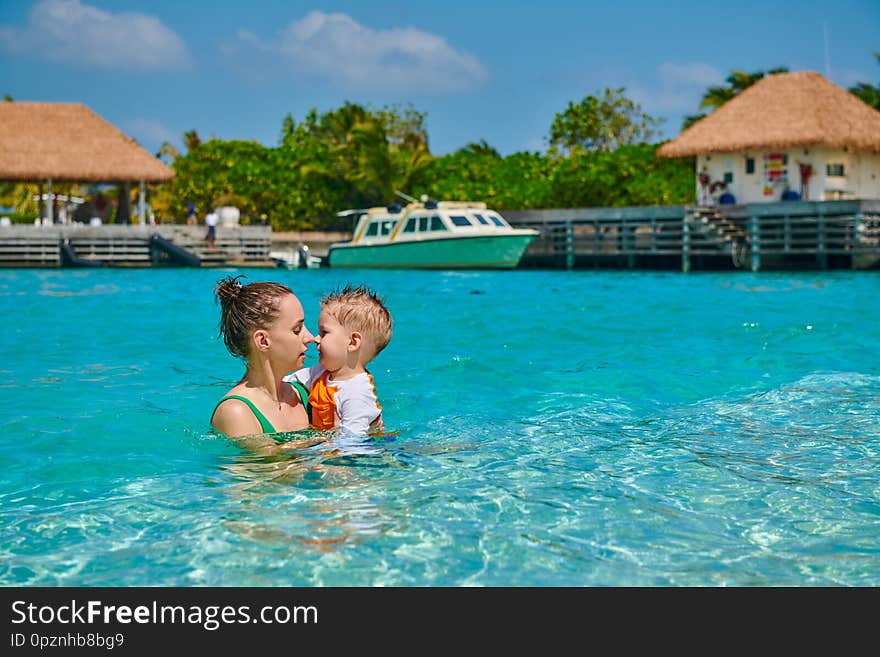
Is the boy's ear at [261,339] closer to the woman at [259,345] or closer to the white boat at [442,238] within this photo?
the woman at [259,345]

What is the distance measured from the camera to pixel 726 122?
108ft

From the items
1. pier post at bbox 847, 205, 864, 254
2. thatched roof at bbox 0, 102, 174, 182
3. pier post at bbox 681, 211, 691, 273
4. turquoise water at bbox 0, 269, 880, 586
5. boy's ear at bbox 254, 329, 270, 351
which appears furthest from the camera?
thatched roof at bbox 0, 102, 174, 182

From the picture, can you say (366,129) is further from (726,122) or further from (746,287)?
(746,287)

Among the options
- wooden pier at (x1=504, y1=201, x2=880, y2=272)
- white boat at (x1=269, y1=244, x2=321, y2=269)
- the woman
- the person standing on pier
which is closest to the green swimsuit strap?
the woman

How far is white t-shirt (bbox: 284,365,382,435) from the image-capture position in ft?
14.0

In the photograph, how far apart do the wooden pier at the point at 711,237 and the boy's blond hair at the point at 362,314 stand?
23.0m

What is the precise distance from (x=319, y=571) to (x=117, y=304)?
13885 millimetres

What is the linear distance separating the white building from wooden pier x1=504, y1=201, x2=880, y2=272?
423cm

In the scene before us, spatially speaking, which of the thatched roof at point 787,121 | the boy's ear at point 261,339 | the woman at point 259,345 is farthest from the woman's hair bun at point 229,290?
the thatched roof at point 787,121

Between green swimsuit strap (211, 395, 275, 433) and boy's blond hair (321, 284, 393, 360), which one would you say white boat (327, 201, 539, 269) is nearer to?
boy's blond hair (321, 284, 393, 360)

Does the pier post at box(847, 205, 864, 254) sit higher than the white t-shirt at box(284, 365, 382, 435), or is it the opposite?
the pier post at box(847, 205, 864, 254)

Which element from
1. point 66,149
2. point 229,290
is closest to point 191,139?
point 66,149

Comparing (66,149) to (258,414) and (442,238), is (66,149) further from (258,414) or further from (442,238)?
(258,414)
